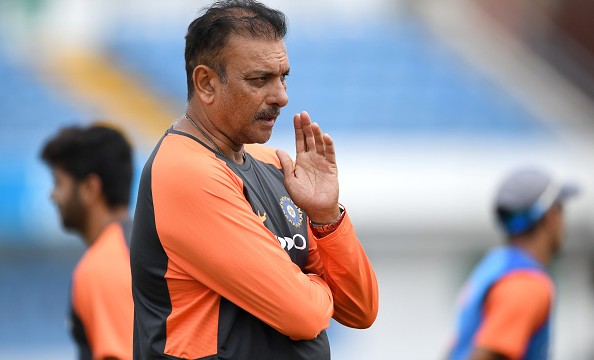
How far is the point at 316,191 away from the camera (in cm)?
297

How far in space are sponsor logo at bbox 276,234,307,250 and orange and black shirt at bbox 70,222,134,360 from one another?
1.24 metres

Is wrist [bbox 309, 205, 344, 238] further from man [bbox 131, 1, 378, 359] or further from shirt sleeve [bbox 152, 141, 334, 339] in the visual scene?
shirt sleeve [bbox 152, 141, 334, 339]

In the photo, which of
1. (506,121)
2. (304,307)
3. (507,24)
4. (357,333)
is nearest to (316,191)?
(304,307)

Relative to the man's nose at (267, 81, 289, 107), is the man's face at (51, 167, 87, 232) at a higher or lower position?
lower

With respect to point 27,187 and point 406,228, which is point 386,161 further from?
point 27,187

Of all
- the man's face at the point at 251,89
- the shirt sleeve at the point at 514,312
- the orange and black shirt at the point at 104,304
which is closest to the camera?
the man's face at the point at 251,89

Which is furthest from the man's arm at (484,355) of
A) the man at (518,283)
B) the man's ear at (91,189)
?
the man's ear at (91,189)

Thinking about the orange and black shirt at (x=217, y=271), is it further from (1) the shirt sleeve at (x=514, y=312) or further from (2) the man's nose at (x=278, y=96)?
(1) the shirt sleeve at (x=514, y=312)

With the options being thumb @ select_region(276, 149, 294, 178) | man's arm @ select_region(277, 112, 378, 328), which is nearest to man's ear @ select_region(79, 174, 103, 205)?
thumb @ select_region(276, 149, 294, 178)

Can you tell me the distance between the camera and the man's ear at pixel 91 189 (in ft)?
15.2

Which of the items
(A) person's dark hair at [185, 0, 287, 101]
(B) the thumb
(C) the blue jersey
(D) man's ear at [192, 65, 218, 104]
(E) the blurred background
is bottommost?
(E) the blurred background

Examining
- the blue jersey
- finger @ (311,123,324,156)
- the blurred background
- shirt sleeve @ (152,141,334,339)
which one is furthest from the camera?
the blurred background

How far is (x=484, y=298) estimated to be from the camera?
4922mm

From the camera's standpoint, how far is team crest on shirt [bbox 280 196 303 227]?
308 cm
